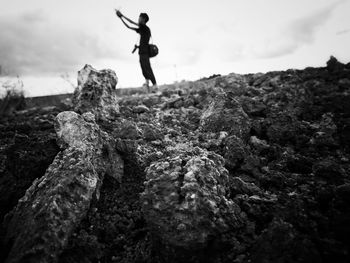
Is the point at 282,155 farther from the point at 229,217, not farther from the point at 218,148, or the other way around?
the point at 229,217

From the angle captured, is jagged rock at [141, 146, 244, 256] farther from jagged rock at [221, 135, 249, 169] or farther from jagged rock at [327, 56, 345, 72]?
jagged rock at [327, 56, 345, 72]

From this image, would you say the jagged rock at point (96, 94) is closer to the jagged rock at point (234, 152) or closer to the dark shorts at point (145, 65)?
the jagged rock at point (234, 152)

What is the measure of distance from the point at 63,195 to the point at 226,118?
221 cm

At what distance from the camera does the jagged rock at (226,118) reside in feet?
11.5

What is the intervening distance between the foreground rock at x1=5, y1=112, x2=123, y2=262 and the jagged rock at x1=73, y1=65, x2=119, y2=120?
0.87 m

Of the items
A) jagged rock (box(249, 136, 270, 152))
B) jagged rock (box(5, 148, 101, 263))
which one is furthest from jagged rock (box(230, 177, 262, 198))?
jagged rock (box(5, 148, 101, 263))

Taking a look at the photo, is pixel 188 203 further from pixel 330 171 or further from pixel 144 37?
pixel 144 37

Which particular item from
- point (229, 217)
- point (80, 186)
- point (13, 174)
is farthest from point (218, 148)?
point (13, 174)

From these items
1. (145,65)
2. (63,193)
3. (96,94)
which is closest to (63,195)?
(63,193)

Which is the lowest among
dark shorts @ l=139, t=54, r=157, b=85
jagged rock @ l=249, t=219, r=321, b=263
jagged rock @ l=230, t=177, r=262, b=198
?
jagged rock @ l=249, t=219, r=321, b=263

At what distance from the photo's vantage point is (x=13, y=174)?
299 cm

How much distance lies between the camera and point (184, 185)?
6.95 feet

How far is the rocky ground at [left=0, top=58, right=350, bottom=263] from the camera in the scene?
197cm

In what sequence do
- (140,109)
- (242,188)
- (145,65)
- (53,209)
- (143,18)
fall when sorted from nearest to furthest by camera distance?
1. (53,209)
2. (242,188)
3. (140,109)
4. (143,18)
5. (145,65)
